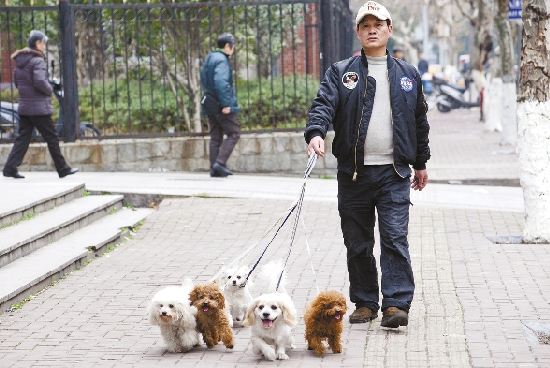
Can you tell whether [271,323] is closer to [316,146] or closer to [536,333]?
[316,146]

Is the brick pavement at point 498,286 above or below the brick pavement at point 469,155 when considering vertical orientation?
below

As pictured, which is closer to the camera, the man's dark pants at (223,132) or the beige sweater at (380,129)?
the beige sweater at (380,129)

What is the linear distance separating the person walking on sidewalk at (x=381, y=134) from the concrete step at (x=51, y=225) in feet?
11.0

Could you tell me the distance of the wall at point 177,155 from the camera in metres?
15.2

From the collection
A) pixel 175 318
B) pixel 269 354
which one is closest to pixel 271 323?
pixel 269 354

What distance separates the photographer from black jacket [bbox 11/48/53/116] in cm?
1344

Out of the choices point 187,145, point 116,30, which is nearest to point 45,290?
point 187,145

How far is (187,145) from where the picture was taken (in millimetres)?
15562

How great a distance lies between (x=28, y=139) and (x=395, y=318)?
8435 mm

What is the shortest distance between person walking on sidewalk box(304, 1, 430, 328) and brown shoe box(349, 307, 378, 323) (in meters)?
0.20

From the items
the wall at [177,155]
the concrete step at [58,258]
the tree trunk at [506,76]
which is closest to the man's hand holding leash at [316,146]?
the concrete step at [58,258]

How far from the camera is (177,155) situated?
51.1 ft

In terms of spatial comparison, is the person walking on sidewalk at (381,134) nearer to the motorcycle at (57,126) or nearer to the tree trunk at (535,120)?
the tree trunk at (535,120)

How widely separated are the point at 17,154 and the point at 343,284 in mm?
6814
